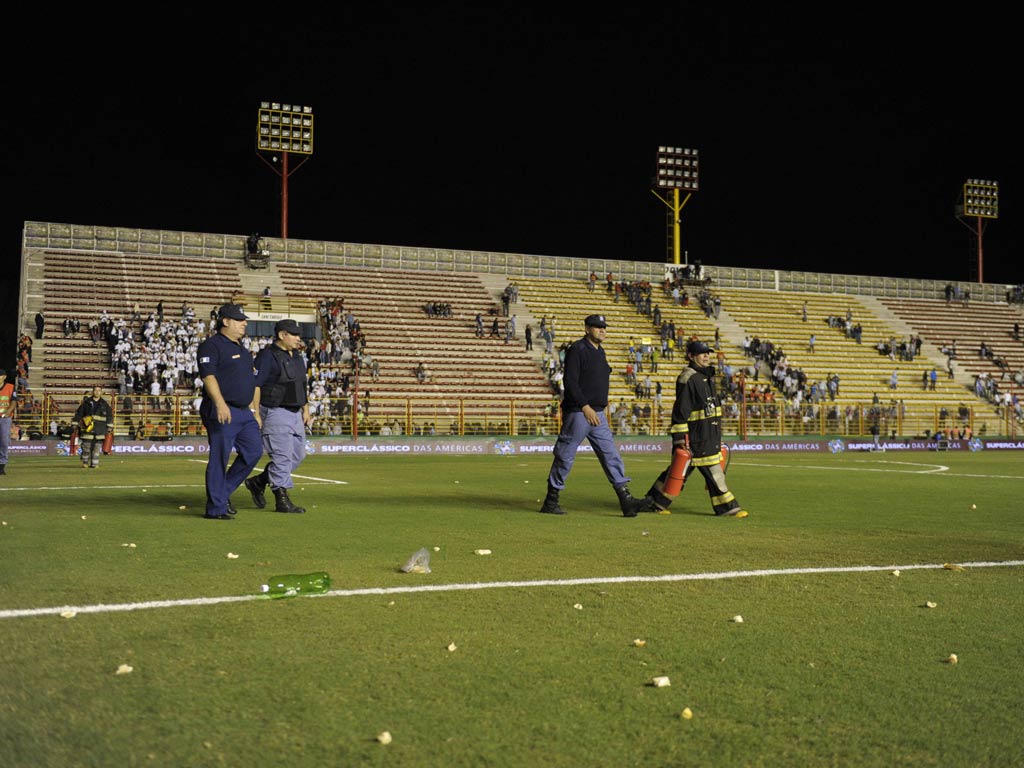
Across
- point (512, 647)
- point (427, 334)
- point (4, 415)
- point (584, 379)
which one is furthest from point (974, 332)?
point (512, 647)

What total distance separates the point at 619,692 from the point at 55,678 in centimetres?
202

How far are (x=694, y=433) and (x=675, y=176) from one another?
149ft

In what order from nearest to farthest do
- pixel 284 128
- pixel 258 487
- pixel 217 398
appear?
pixel 217 398 < pixel 258 487 < pixel 284 128

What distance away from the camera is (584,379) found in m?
10.1

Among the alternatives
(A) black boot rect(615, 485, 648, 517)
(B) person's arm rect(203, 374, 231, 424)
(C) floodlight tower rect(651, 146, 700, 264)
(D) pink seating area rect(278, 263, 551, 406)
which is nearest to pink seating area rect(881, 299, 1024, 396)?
(C) floodlight tower rect(651, 146, 700, 264)

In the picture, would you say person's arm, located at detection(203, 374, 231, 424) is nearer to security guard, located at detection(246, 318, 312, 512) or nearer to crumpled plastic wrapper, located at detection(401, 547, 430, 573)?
security guard, located at detection(246, 318, 312, 512)

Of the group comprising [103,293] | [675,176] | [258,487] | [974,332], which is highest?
[675,176]

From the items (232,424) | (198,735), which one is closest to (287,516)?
(232,424)

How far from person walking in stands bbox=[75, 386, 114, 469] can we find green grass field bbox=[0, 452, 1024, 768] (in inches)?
469

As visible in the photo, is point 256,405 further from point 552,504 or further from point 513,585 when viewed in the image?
point 513,585

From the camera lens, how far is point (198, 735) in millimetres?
3049

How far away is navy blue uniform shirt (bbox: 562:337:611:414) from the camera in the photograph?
10.1 metres

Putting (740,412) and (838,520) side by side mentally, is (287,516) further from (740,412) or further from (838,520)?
(740,412)

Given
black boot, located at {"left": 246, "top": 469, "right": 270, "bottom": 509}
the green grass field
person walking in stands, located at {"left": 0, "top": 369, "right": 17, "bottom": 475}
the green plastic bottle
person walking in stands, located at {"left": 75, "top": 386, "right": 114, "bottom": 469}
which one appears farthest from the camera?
person walking in stands, located at {"left": 75, "top": 386, "right": 114, "bottom": 469}
